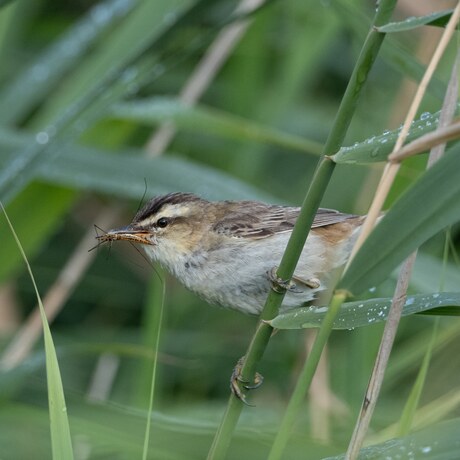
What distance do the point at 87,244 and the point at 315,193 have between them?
2596 millimetres

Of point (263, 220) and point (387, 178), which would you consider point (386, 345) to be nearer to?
point (387, 178)

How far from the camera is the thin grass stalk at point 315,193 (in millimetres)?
1694

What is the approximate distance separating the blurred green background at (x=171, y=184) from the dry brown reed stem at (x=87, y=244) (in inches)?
0.5

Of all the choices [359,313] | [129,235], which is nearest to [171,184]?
[129,235]

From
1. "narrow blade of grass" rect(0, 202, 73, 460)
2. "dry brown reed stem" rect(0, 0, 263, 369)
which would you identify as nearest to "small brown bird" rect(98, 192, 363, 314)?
"dry brown reed stem" rect(0, 0, 263, 369)

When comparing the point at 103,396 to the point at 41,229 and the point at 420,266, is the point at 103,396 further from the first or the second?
the point at 420,266

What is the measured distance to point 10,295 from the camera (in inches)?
190

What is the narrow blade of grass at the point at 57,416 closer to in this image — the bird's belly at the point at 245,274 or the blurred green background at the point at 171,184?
the blurred green background at the point at 171,184

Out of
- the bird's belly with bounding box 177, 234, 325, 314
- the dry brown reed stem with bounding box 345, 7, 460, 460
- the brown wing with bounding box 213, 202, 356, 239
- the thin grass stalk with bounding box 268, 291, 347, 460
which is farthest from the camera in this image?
the brown wing with bounding box 213, 202, 356, 239

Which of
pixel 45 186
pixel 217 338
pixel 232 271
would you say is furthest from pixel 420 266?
pixel 45 186

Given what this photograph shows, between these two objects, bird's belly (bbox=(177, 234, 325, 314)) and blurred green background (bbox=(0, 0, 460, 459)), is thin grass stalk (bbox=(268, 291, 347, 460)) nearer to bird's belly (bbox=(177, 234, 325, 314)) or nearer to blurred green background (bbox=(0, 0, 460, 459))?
blurred green background (bbox=(0, 0, 460, 459))

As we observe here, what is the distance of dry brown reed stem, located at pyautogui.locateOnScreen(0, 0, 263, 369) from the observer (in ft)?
12.7

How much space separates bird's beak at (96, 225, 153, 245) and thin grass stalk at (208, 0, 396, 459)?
101cm

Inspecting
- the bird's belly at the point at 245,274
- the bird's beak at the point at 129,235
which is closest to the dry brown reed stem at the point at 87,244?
the bird's beak at the point at 129,235
